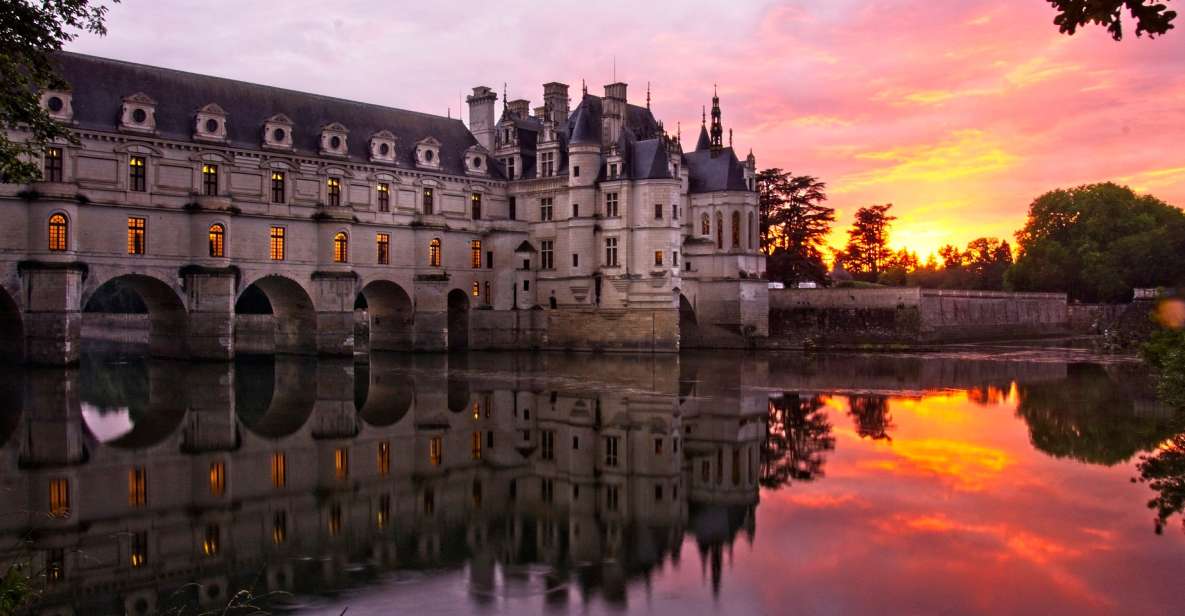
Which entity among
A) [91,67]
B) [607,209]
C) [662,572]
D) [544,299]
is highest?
[91,67]

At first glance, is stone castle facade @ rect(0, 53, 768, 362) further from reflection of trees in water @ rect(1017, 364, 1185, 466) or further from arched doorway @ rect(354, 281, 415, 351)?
reflection of trees in water @ rect(1017, 364, 1185, 466)

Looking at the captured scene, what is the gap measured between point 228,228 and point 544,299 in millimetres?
16739

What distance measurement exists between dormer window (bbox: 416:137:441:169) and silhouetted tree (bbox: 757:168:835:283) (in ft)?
80.9

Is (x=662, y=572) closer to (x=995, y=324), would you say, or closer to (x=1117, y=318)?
(x=995, y=324)

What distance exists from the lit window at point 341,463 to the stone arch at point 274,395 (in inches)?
91.5

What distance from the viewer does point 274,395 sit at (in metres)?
26.0

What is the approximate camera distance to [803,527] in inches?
470

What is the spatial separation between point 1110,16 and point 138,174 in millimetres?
37515

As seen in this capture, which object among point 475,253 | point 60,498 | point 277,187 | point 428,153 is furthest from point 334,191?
point 60,498

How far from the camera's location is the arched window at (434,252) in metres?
46.5

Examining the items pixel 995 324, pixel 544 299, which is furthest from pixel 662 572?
pixel 995 324

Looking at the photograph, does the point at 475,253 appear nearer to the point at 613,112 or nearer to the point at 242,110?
the point at 613,112

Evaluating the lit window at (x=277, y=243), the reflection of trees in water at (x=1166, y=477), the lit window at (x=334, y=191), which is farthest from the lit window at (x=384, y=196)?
the reflection of trees in water at (x=1166, y=477)

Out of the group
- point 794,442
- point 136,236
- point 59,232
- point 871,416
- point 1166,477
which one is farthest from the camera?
point 136,236
